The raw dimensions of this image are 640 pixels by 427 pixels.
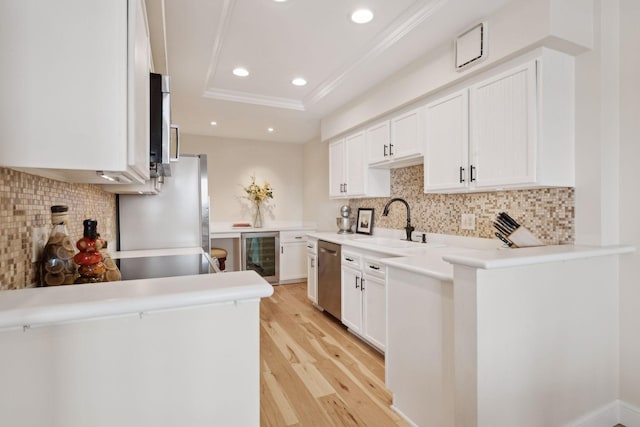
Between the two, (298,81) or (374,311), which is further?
(298,81)

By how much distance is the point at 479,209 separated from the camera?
2.49 metres

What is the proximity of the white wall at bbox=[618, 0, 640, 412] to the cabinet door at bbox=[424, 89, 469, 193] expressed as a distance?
798 mm

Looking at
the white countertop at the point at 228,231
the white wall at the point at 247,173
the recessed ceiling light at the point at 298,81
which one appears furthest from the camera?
the white wall at the point at 247,173

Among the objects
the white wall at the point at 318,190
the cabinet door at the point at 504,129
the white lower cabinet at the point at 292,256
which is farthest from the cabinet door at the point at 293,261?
the cabinet door at the point at 504,129

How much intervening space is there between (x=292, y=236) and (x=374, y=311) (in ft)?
8.67

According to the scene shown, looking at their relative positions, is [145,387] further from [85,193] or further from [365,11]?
[365,11]

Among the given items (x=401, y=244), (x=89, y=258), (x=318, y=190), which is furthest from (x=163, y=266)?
(x=318, y=190)

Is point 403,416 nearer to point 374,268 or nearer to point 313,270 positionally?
point 374,268

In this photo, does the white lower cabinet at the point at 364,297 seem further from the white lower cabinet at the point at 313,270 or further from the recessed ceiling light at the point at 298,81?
the recessed ceiling light at the point at 298,81

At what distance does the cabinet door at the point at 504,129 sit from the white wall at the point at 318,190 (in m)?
2.49

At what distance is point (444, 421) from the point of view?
1598 millimetres

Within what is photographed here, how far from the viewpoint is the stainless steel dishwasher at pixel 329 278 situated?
130 inches

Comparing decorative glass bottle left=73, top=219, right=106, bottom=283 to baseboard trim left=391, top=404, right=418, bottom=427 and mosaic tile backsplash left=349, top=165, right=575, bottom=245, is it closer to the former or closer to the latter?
baseboard trim left=391, top=404, right=418, bottom=427

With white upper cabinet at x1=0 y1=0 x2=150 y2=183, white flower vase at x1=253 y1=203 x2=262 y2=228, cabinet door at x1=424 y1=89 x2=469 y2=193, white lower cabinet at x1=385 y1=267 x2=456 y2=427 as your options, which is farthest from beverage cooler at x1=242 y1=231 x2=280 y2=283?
white upper cabinet at x1=0 y1=0 x2=150 y2=183
